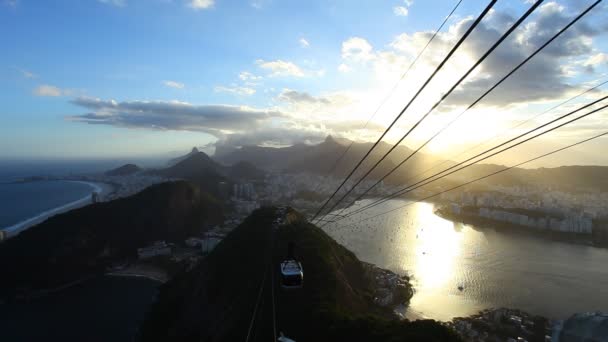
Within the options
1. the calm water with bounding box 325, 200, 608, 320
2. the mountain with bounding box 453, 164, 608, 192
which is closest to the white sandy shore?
the calm water with bounding box 325, 200, 608, 320

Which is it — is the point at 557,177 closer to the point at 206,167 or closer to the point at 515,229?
the point at 515,229

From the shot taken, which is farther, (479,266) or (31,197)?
(31,197)

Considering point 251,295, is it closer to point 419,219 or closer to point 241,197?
point 419,219

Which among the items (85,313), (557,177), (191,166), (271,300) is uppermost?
(557,177)

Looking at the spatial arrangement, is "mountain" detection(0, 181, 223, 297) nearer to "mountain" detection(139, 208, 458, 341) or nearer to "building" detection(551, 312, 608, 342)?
"mountain" detection(139, 208, 458, 341)

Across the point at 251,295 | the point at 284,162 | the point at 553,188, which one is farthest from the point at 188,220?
the point at 284,162

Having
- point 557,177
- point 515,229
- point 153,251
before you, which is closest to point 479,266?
point 515,229

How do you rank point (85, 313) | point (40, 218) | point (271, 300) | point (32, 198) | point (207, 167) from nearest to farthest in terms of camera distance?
1. point (271, 300)
2. point (85, 313)
3. point (40, 218)
4. point (32, 198)
5. point (207, 167)

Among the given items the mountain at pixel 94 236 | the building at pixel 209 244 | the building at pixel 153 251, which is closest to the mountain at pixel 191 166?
the mountain at pixel 94 236
